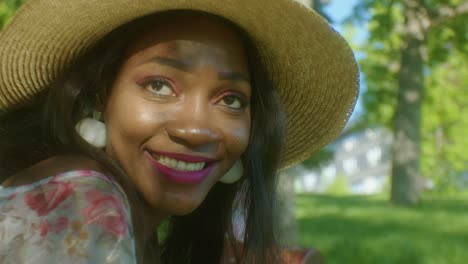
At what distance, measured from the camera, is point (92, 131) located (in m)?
2.13

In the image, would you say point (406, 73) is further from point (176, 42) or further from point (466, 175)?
point (466, 175)

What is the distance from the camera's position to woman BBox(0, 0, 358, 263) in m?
1.82

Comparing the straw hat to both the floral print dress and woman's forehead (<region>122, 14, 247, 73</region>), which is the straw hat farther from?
the floral print dress

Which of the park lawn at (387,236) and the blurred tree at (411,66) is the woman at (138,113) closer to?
the park lawn at (387,236)

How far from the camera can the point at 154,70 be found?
2.08 metres

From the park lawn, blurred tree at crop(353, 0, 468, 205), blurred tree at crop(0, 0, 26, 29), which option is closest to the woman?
the park lawn

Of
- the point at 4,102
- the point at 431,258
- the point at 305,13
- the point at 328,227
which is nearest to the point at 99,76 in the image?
the point at 4,102

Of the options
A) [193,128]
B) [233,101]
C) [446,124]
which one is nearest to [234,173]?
[233,101]

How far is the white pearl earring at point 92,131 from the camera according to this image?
2.11m

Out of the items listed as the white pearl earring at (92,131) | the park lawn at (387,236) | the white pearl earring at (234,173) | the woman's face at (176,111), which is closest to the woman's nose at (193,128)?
the woman's face at (176,111)

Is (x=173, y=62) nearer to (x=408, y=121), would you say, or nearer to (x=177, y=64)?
(x=177, y=64)

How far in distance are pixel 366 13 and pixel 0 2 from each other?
29.6ft

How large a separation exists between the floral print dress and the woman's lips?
0.19 metres

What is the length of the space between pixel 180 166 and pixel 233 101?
9.7 inches
